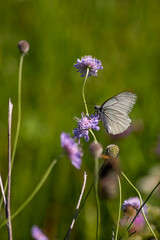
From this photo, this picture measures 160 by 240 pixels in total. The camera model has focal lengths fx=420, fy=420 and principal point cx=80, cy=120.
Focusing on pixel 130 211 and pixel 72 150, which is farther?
pixel 130 211

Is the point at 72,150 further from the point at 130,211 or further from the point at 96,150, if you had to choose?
the point at 130,211

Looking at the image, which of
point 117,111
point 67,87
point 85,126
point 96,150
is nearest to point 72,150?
point 96,150

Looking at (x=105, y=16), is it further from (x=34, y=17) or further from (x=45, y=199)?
(x=45, y=199)

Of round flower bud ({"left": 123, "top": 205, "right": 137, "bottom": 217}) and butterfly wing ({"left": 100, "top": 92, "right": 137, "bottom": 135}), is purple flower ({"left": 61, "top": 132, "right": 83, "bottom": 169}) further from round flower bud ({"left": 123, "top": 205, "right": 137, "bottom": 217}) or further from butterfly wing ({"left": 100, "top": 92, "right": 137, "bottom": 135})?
butterfly wing ({"left": 100, "top": 92, "right": 137, "bottom": 135})

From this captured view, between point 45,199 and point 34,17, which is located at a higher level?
point 34,17

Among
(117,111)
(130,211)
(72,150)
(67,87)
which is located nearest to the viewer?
(72,150)

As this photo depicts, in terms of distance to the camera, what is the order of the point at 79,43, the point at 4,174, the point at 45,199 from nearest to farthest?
the point at 45,199 → the point at 4,174 → the point at 79,43

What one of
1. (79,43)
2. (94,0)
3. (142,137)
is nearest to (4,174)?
(142,137)
